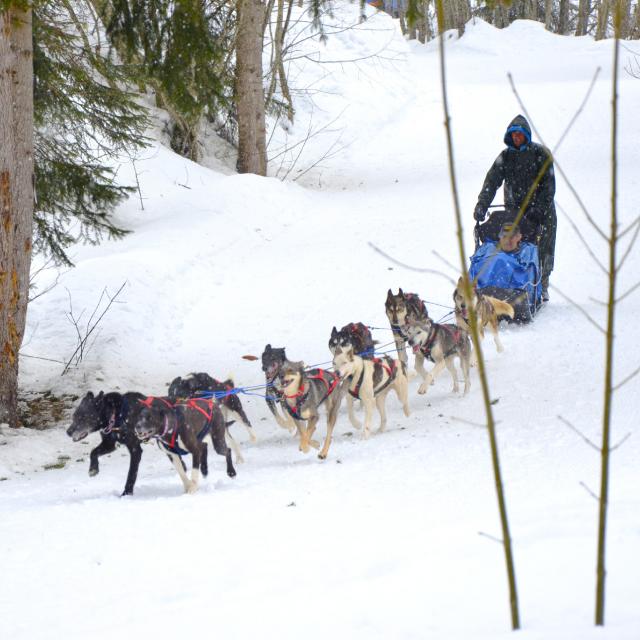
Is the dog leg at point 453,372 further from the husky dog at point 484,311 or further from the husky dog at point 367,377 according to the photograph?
the husky dog at point 367,377

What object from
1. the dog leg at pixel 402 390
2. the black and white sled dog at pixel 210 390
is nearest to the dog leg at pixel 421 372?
the dog leg at pixel 402 390

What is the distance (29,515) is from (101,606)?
171 centimetres

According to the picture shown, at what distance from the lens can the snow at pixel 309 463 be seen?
12.6 ft

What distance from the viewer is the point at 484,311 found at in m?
8.95

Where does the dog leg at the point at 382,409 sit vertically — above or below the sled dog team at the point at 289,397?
below

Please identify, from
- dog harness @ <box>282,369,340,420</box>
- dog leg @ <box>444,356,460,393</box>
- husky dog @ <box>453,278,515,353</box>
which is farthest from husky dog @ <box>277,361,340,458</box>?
husky dog @ <box>453,278,515,353</box>

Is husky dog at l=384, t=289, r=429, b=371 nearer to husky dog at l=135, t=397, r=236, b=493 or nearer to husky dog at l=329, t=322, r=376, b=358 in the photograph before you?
husky dog at l=329, t=322, r=376, b=358

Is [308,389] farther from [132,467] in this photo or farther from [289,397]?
[132,467]

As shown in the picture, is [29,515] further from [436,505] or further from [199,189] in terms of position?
[199,189]

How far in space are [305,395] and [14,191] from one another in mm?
3283

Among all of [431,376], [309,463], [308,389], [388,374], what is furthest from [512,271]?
[309,463]

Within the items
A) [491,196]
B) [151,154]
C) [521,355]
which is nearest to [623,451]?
[521,355]

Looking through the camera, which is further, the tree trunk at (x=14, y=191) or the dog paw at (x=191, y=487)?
the tree trunk at (x=14, y=191)

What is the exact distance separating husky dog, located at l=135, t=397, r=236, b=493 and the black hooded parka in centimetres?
531
